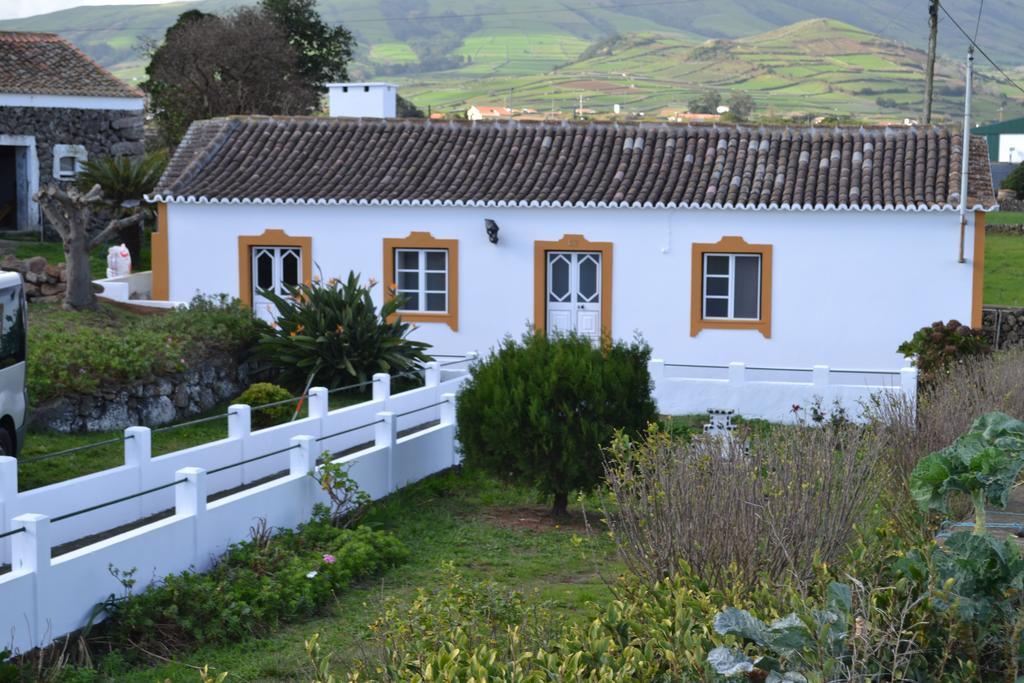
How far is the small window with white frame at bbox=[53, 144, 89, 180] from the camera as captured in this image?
97.0 feet

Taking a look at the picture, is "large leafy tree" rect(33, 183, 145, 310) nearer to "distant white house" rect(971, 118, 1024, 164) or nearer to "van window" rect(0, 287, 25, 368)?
"van window" rect(0, 287, 25, 368)

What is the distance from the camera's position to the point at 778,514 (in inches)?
283

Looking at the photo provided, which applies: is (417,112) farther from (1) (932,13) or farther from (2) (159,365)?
(2) (159,365)

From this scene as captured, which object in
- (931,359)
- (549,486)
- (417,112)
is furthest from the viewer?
(417,112)

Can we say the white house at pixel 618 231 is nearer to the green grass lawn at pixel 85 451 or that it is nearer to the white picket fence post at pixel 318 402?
the green grass lawn at pixel 85 451

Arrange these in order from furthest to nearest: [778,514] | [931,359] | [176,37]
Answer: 1. [176,37]
2. [931,359]
3. [778,514]

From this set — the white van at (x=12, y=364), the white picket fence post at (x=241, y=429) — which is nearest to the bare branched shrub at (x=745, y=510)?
the white picket fence post at (x=241, y=429)

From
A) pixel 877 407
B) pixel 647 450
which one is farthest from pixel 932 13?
pixel 647 450

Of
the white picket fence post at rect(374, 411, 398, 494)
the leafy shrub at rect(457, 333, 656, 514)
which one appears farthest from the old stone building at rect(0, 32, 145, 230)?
the leafy shrub at rect(457, 333, 656, 514)

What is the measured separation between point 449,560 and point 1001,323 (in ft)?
44.8

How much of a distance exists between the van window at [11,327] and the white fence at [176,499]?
1360 mm

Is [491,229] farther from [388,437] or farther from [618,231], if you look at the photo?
[388,437]

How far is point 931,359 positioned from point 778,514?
40.1ft

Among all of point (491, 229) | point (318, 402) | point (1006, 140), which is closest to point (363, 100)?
point (491, 229)
